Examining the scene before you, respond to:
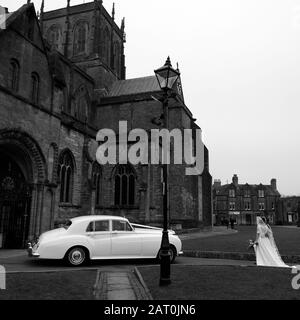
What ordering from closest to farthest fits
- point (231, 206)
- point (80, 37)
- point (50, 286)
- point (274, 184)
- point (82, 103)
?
point (50, 286)
point (82, 103)
point (80, 37)
point (231, 206)
point (274, 184)

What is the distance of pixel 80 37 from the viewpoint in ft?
131

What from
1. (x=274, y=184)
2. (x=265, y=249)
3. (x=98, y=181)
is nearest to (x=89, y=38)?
(x=98, y=181)

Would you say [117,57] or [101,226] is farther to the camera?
[117,57]

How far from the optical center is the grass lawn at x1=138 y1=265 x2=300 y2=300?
6246mm

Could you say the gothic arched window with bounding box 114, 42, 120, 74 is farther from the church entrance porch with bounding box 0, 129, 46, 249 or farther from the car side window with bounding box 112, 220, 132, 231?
the car side window with bounding box 112, 220, 132, 231

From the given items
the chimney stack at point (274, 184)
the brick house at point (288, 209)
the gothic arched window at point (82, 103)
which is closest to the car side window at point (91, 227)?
the gothic arched window at point (82, 103)

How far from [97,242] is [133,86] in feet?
94.0

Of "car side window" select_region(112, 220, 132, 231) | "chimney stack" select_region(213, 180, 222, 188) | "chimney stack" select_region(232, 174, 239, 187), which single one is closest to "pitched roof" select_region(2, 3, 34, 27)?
"car side window" select_region(112, 220, 132, 231)

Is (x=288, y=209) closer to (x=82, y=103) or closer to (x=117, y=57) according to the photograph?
(x=117, y=57)

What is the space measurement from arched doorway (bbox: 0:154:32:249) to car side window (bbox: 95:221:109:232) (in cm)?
683

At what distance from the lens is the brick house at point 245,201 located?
2931 inches

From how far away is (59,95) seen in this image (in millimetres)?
19000

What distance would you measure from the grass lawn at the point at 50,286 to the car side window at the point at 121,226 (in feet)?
8.05

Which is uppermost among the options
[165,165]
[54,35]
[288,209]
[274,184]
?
[54,35]
